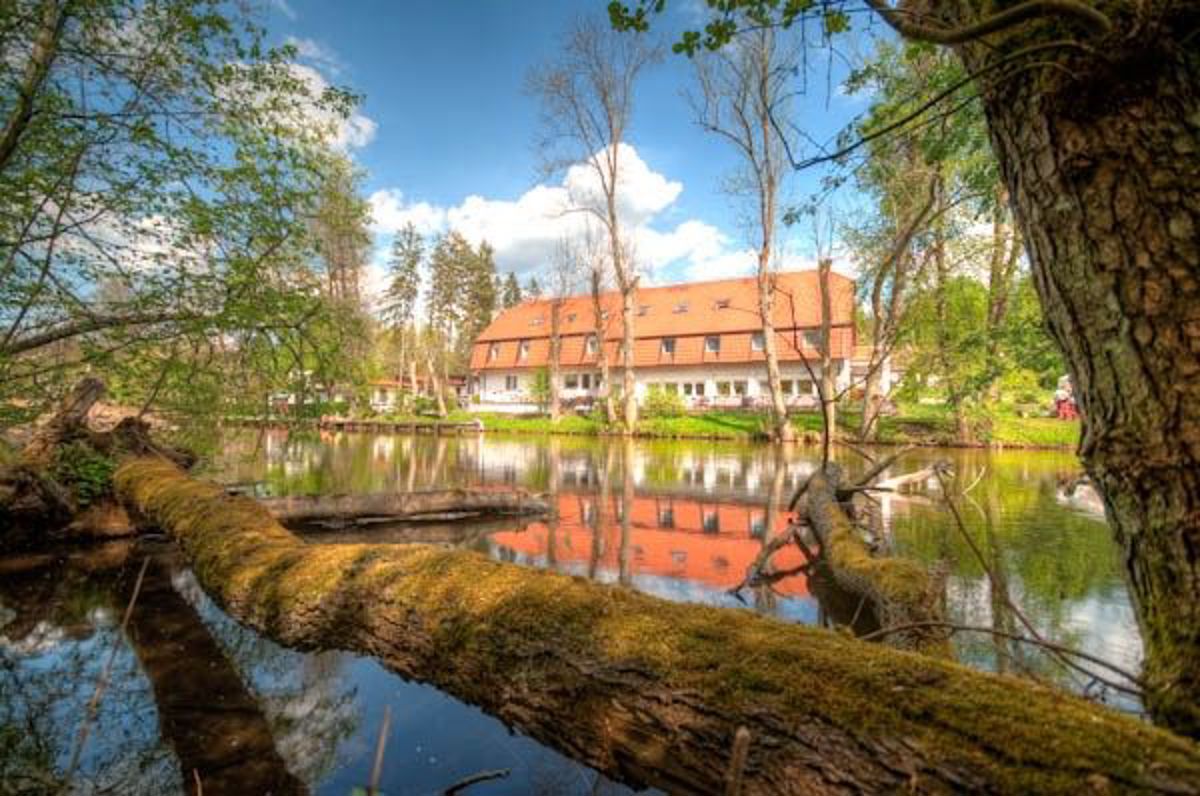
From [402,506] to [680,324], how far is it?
105 feet

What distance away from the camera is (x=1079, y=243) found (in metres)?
1.52

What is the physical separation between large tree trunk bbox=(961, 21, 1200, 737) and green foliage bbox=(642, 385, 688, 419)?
99.3ft

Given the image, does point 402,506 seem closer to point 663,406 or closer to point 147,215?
point 147,215

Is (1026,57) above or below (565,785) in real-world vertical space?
above

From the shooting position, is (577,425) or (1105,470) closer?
(1105,470)

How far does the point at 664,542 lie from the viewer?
23.7ft

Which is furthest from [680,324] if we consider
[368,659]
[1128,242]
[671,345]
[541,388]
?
[1128,242]

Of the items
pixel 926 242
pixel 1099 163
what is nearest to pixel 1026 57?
Answer: pixel 1099 163

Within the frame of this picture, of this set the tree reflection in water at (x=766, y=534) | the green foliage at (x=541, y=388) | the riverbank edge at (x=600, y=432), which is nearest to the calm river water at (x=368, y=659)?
the tree reflection in water at (x=766, y=534)

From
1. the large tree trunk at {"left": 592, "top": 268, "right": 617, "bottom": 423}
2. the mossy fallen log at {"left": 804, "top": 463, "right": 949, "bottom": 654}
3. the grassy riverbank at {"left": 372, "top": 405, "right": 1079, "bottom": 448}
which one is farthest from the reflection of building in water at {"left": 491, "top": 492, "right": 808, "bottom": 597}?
the large tree trunk at {"left": 592, "top": 268, "right": 617, "bottom": 423}

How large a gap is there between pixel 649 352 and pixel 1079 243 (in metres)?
37.6

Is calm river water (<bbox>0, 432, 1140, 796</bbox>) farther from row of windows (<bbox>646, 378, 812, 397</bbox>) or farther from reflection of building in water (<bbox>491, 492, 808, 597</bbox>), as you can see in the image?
row of windows (<bbox>646, 378, 812, 397</bbox>)

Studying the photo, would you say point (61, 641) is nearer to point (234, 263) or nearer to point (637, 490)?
point (234, 263)

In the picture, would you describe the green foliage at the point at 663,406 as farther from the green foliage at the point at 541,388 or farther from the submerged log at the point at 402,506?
the submerged log at the point at 402,506
